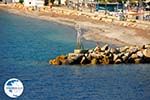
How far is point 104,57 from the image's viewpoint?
6231 cm

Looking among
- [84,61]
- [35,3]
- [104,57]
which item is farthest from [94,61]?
[35,3]

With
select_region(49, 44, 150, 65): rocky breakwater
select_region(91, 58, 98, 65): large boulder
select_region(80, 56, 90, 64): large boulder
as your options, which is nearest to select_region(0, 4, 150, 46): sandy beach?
select_region(49, 44, 150, 65): rocky breakwater

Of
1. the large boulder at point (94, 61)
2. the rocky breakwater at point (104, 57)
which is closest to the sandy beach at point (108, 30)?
the rocky breakwater at point (104, 57)

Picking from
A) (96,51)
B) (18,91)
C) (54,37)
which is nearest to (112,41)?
(54,37)

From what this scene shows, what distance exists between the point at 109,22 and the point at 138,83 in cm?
5689

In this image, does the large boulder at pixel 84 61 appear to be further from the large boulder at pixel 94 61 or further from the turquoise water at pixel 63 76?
the turquoise water at pixel 63 76

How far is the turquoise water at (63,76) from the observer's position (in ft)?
159

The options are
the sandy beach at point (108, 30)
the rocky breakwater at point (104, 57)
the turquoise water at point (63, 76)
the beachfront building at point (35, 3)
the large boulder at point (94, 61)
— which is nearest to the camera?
the turquoise water at point (63, 76)

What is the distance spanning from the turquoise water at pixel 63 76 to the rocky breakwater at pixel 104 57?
1160mm

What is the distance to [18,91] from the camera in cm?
3531

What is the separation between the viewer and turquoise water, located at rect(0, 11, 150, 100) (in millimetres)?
48312

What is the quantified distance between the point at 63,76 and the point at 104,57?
300 inches

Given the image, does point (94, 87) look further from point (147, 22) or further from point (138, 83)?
point (147, 22)

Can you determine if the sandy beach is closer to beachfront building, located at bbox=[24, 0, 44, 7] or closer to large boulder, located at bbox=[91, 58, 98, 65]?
large boulder, located at bbox=[91, 58, 98, 65]
